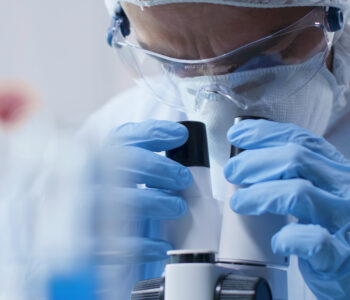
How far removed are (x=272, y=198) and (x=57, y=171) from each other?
1.26 ft

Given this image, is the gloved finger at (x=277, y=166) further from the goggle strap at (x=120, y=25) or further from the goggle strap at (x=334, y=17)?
the goggle strap at (x=120, y=25)

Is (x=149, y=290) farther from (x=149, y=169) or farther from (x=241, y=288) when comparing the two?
(x=149, y=169)

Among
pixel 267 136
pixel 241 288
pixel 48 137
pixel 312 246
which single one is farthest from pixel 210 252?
pixel 48 137

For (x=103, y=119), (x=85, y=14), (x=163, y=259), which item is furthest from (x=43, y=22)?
(x=163, y=259)

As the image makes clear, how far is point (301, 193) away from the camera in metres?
0.89

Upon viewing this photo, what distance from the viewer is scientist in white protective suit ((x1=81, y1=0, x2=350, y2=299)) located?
0.92 m

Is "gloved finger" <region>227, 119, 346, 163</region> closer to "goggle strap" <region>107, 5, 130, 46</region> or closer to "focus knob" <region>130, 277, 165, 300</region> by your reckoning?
"focus knob" <region>130, 277, 165, 300</region>

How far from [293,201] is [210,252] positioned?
19 centimetres

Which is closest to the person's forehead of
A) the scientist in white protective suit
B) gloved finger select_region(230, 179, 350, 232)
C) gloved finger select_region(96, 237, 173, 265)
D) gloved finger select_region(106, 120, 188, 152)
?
the scientist in white protective suit

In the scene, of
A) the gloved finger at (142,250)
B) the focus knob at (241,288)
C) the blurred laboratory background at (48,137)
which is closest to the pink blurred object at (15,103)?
the blurred laboratory background at (48,137)

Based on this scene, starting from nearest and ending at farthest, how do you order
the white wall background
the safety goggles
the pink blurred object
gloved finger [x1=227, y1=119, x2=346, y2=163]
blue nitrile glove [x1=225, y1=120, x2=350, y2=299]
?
1. blue nitrile glove [x1=225, y1=120, x2=350, y2=299]
2. gloved finger [x1=227, y1=119, x2=346, y2=163]
3. the safety goggles
4. the pink blurred object
5. the white wall background

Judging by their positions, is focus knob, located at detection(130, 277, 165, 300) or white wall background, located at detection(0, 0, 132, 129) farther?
white wall background, located at detection(0, 0, 132, 129)

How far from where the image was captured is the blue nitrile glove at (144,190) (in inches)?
37.6

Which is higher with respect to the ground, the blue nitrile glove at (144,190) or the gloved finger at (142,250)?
the blue nitrile glove at (144,190)
